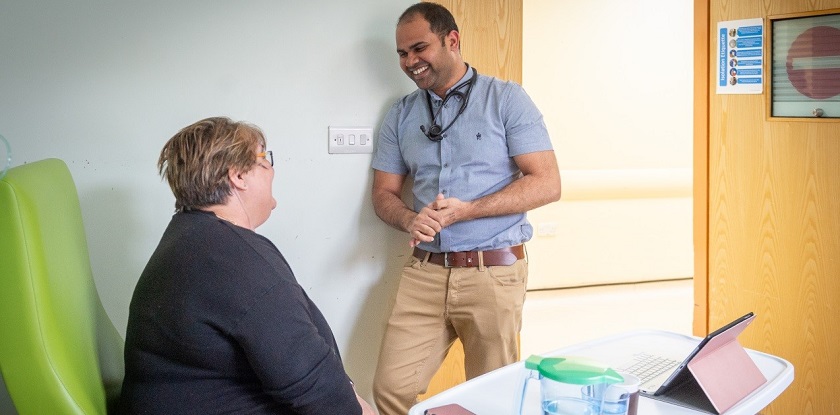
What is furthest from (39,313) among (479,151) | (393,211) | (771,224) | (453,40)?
(771,224)

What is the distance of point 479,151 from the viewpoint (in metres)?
2.83

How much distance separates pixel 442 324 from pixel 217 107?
107 centimetres

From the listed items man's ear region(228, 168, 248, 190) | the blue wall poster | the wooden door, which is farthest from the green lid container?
the blue wall poster

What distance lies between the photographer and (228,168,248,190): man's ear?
6.47 feet

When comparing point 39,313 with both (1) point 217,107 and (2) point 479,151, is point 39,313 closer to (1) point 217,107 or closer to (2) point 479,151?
(1) point 217,107

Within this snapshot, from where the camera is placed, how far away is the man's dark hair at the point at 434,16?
280cm

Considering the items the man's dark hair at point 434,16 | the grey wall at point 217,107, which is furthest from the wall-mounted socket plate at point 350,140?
the man's dark hair at point 434,16

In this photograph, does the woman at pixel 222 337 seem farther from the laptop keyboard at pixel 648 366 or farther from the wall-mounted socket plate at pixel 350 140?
the wall-mounted socket plate at pixel 350 140

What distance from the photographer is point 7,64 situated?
2.60 meters

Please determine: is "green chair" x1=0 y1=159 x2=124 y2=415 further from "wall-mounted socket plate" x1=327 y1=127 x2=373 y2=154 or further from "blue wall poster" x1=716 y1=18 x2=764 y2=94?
"blue wall poster" x1=716 y1=18 x2=764 y2=94

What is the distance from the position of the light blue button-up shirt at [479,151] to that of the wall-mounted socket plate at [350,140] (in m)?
Result: 0.19

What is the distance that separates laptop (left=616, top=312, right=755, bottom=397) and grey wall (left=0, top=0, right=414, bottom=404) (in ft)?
4.06

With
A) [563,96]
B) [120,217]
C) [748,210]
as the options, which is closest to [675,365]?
[748,210]

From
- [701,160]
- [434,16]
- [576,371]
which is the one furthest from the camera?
[701,160]
